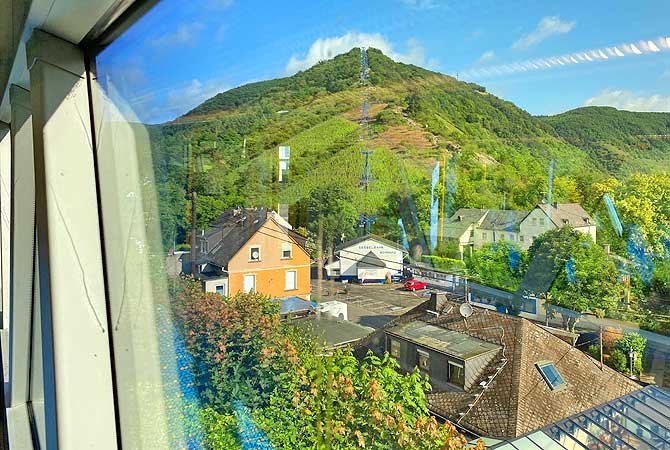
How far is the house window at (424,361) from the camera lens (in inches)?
17.3

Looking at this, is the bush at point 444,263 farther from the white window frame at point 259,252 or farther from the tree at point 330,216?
the white window frame at point 259,252

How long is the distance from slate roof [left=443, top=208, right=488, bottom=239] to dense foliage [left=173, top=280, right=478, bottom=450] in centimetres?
13

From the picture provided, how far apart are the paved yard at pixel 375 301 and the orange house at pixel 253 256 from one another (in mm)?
73

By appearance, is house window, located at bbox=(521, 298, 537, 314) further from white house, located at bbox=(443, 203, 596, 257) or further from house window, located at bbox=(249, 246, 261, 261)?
house window, located at bbox=(249, 246, 261, 261)

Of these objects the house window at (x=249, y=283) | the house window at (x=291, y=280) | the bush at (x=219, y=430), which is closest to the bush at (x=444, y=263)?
the house window at (x=291, y=280)

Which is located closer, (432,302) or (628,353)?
(628,353)

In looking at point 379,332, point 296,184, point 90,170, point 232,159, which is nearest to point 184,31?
point 232,159

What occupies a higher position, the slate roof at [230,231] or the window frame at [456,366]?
the slate roof at [230,231]

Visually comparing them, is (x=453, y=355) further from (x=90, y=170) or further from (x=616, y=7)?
(x=90, y=170)

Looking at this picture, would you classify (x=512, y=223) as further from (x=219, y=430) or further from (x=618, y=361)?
(x=219, y=430)

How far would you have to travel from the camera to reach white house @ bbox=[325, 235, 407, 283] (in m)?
0.47

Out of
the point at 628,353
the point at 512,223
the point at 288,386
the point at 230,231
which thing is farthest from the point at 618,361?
the point at 230,231

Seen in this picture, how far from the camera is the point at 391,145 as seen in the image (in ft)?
1.60

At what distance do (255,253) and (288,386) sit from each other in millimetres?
188
